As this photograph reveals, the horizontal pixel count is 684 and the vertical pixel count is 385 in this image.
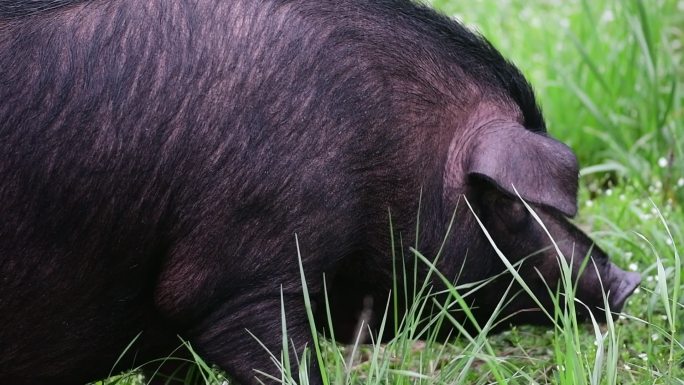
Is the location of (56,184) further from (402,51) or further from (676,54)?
(676,54)

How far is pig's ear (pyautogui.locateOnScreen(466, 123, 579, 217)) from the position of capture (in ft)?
12.5

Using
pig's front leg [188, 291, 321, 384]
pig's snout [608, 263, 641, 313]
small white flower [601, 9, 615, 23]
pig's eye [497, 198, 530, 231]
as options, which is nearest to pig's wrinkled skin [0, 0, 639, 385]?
pig's front leg [188, 291, 321, 384]

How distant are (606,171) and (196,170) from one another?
11.1 feet

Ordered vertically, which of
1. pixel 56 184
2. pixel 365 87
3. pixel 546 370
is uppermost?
pixel 365 87

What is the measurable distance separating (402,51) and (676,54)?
160 inches

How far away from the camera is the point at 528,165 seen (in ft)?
12.7

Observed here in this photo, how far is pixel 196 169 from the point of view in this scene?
367 cm

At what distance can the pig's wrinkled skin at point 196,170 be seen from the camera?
11.9ft

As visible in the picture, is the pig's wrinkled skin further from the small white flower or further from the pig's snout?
the small white flower

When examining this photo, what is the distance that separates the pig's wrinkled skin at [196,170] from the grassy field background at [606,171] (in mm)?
276

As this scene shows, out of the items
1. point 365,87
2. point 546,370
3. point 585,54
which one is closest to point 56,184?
point 365,87

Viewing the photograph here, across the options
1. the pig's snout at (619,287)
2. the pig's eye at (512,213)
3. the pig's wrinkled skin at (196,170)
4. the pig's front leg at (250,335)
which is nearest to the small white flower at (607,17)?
the pig's snout at (619,287)

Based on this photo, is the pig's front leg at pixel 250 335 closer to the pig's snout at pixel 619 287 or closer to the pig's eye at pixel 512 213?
the pig's eye at pixel 512 213

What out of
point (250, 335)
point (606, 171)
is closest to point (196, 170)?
point (250, 335)
